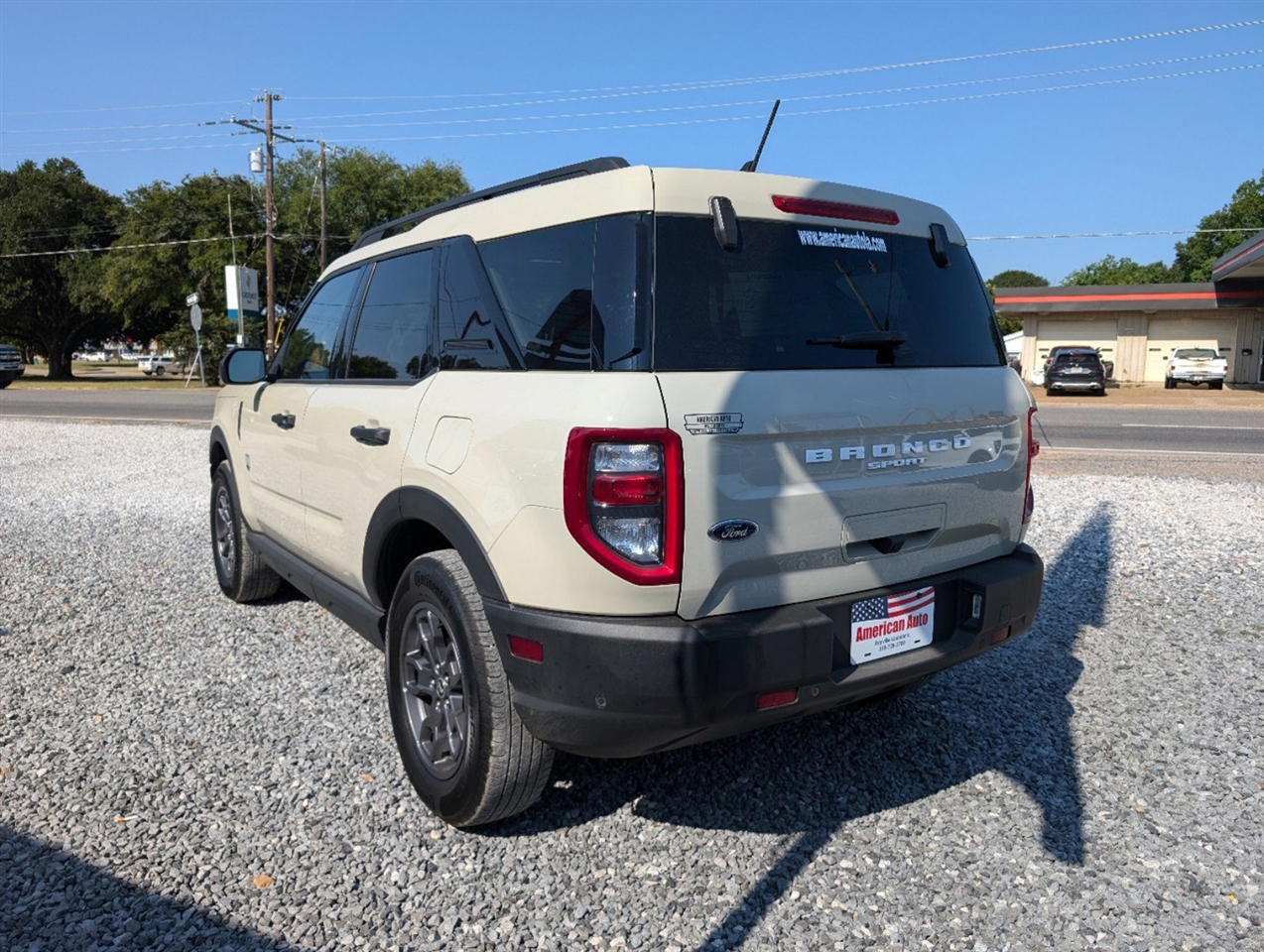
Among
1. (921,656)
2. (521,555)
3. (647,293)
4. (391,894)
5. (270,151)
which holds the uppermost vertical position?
(270,151)

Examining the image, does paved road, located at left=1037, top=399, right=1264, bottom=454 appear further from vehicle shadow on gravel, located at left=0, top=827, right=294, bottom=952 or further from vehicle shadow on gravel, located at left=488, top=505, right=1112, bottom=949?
vehicle shadow on gravel, located at left=0, top=827, right=294, bottom=952

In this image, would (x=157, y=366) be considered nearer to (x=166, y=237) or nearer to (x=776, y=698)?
(x=166, y=237)

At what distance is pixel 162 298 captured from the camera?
154 ft

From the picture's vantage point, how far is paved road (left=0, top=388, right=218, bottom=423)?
20297 millimetres

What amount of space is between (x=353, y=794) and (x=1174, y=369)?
127ft

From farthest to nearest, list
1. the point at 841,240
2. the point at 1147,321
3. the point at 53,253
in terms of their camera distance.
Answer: the point at 53,253
the point at 1147,321
the point at 841,240

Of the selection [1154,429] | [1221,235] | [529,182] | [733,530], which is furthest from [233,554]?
[1221,235]

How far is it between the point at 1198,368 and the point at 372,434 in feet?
126

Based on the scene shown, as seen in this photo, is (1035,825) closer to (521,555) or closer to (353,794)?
(521,555)

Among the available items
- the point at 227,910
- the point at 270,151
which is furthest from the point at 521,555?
the point at 270,151

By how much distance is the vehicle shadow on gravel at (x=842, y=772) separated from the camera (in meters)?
3.12

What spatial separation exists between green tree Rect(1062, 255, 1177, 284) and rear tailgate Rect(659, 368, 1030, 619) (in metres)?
109

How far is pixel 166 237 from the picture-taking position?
153 feet

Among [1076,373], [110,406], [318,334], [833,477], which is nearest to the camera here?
[833,477]
